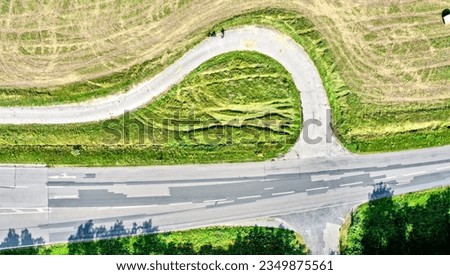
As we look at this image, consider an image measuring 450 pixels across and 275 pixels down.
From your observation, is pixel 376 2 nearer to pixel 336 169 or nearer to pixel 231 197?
pixel 336 169

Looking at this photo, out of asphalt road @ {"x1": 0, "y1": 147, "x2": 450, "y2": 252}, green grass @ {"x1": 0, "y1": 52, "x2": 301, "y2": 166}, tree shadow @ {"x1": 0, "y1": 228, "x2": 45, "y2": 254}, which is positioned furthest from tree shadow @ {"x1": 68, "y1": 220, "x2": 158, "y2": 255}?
green grass @ {"x1": 0, "y1": 52, "x2": 301, "y2": 166}

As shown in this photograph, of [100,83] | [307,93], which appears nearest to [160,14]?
[100,83]

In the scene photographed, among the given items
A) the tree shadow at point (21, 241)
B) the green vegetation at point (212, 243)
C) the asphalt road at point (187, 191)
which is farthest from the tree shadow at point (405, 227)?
the tree shadow at point (21, 241)

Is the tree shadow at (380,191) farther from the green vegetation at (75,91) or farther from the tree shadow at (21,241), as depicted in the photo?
the tree shadow at (21,241)

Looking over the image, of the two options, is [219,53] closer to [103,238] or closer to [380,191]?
[380,191]

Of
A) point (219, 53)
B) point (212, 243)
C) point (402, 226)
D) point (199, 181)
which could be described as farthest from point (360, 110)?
point (212, 243)
